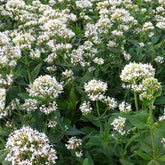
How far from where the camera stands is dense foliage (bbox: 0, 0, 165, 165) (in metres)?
2.92

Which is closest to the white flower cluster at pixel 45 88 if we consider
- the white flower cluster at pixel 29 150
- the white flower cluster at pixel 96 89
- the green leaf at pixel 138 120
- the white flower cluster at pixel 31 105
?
the white flower cluster at pixel 31 105

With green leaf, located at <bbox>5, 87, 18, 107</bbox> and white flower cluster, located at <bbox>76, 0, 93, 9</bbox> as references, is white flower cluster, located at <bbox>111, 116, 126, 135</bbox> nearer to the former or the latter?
green leaf, located at <bbox>5, 87, 18, 107</bbox>

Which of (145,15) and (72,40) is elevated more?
(145,15)

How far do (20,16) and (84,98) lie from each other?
3.30 meters

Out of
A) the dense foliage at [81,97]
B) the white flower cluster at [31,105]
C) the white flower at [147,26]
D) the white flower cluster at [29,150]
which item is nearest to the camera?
the white flower cluster at [29,150]

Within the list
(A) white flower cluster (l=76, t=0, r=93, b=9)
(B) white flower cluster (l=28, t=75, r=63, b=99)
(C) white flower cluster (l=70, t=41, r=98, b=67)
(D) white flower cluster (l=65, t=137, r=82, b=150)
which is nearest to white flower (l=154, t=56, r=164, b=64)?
(C) white flower cluster (l=70, t=41, r=98, b=67)

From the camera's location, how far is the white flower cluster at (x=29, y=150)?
265 cm

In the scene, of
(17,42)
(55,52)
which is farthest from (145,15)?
(17,42)

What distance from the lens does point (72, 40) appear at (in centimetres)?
596

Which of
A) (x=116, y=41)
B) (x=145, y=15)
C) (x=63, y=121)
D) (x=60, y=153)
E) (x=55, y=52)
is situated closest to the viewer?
(x=60, y=153)

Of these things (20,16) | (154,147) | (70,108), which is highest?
(20,16)

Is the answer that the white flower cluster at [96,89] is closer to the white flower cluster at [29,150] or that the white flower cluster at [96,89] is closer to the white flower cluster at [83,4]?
the white flower cluster at [29,150]

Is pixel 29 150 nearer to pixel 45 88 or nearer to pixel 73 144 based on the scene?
pixel 73 144

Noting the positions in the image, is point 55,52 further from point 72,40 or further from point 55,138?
point 55,138
